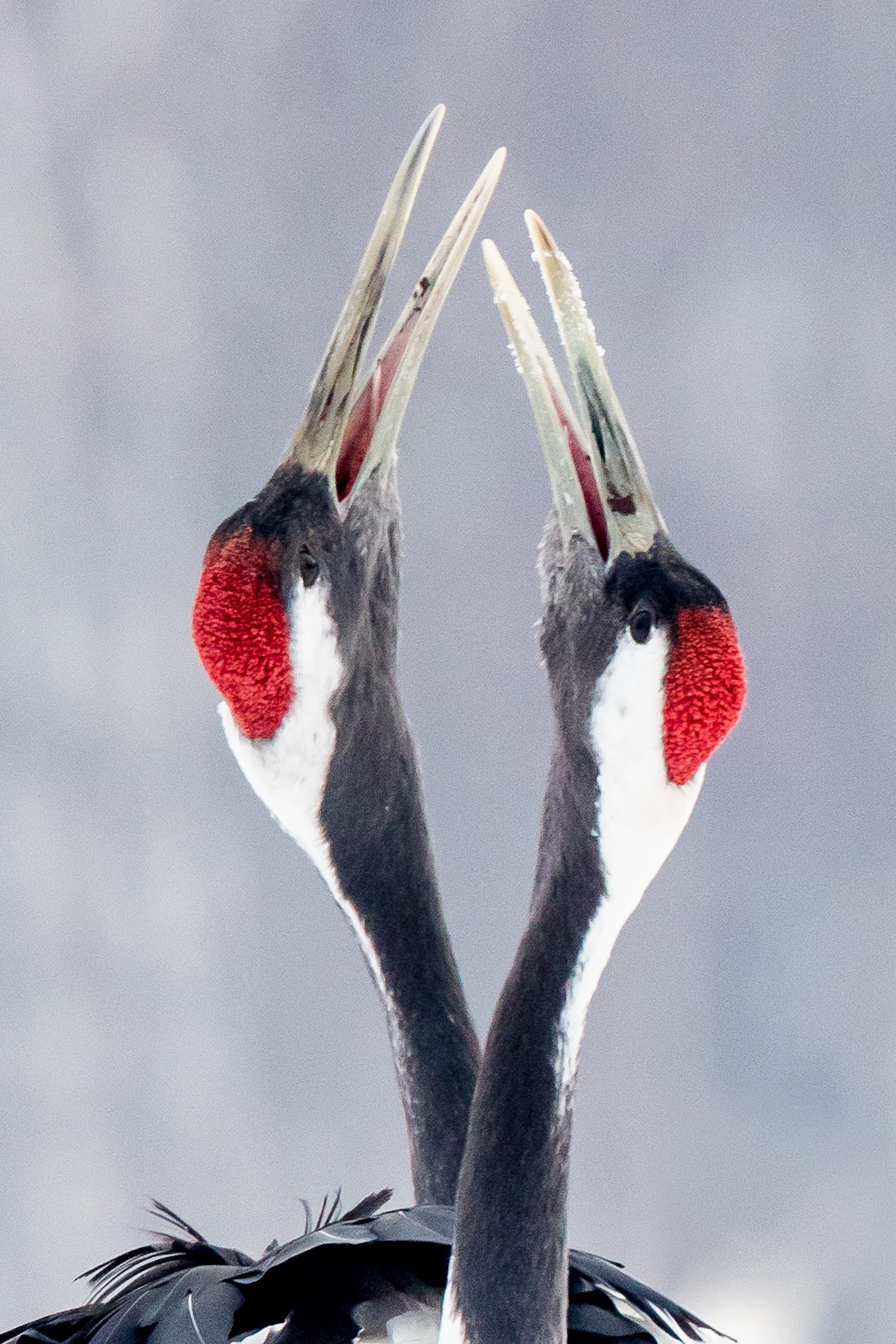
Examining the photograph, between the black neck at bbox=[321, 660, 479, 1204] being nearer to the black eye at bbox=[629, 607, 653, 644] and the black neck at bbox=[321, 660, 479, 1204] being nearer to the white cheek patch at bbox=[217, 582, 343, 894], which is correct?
the white cheek patch at bbox=[217, 582, 343, 894]

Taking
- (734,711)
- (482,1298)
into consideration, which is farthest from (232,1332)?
(734,711)

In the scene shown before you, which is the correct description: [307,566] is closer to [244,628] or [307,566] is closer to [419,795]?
[244,628]

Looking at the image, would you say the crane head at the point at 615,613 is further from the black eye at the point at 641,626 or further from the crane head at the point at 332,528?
the crane head at the point at 332,528

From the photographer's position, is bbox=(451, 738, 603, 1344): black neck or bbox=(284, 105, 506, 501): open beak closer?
bbox=(451, 738, 603, 1344): black neck

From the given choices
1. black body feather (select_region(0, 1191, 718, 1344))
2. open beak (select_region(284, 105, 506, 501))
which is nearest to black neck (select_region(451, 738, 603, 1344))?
black body feather (select_region(0, 1191, 718, 1344))

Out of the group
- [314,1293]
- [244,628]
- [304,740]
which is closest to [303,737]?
[304,740]
